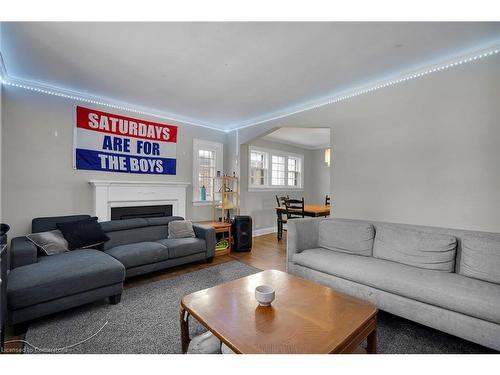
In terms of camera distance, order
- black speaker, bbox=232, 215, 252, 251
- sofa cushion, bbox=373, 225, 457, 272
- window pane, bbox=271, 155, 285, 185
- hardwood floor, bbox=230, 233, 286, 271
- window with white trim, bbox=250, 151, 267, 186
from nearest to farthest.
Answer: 1. sofa cushion, bbox=373, 225, 457, 272
2. hardwood floor, bbox=230, 233, 286, 271
3. black speaker, bbox=232, 215, 252, 251
4. window with white trim, bbox=250, 151, 267, 186
5. window pane, bbox=271, 155, 285, 185

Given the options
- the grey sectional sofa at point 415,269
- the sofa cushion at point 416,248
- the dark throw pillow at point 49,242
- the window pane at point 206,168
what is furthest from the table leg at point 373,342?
the window pane at point 206,168

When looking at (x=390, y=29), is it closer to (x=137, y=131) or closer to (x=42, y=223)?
(x=137, y=131)

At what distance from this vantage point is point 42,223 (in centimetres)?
285

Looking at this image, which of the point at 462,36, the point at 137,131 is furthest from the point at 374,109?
the point at 137,131

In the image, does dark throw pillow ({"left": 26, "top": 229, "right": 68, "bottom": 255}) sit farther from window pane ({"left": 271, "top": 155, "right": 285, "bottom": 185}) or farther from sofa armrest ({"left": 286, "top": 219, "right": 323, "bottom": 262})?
window pane ({"left": 271, "top": 155, "right": 285, "bottom": 185})

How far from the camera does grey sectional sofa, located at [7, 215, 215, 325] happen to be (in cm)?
187

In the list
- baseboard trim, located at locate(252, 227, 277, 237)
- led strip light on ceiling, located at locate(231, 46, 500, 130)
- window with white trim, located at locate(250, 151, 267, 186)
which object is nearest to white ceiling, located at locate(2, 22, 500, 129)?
led strip light on ceiling, located at locate(231, 46, 500, 130)

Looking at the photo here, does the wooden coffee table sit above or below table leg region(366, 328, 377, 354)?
above

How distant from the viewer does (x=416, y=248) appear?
2252mm

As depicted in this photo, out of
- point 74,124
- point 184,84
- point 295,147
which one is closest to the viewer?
point 184,84

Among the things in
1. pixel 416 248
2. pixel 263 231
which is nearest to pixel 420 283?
pixel 416 248

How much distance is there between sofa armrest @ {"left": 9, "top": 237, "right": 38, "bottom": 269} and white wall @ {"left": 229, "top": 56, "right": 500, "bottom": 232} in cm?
363

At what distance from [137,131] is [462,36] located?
4.24 meters
